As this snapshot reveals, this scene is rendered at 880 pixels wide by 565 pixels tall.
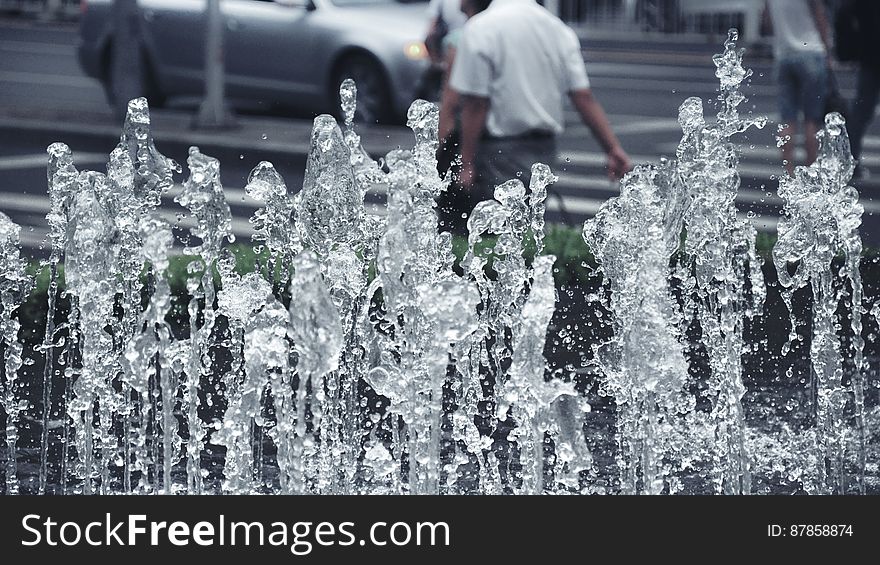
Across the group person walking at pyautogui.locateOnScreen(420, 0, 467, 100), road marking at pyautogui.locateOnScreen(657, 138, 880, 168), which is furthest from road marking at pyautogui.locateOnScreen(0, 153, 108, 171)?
road marking at pyautogui.locateOnScreen(657, 138, 880, 168)

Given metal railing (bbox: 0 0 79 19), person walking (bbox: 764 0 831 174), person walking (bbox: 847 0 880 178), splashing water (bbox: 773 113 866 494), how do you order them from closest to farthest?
splashing water (bbox: 773 113 866 494)
person walking (bbox: 764 0 831 174)
person walking (bbox: 847 0 880 178)
metal railing (bbox: 0 0 79 19)

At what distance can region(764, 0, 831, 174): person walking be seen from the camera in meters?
9.59

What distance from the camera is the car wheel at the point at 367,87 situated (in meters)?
13.0

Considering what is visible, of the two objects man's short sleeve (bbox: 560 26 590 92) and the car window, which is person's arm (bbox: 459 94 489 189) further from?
the car window

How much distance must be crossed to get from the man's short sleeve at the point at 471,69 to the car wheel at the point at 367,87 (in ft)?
21.8

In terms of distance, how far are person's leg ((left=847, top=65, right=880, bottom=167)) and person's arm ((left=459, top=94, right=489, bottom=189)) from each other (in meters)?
4.68

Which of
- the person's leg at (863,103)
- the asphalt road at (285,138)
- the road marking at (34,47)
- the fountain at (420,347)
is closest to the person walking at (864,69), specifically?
the person's leg at (863,103)

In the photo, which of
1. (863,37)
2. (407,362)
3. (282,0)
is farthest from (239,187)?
(407,362)

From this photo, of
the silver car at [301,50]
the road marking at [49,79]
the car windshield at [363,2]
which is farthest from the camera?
the road marking at [49,79]

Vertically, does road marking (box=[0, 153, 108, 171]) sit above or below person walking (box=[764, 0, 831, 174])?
above

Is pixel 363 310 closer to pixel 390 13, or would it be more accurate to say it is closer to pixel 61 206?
pixel 61 206

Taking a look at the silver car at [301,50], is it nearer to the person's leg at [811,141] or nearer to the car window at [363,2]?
the car window at [363,2]

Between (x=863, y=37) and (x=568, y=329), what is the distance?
15.2ft

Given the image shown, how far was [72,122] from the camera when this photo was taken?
1339 centimetres
